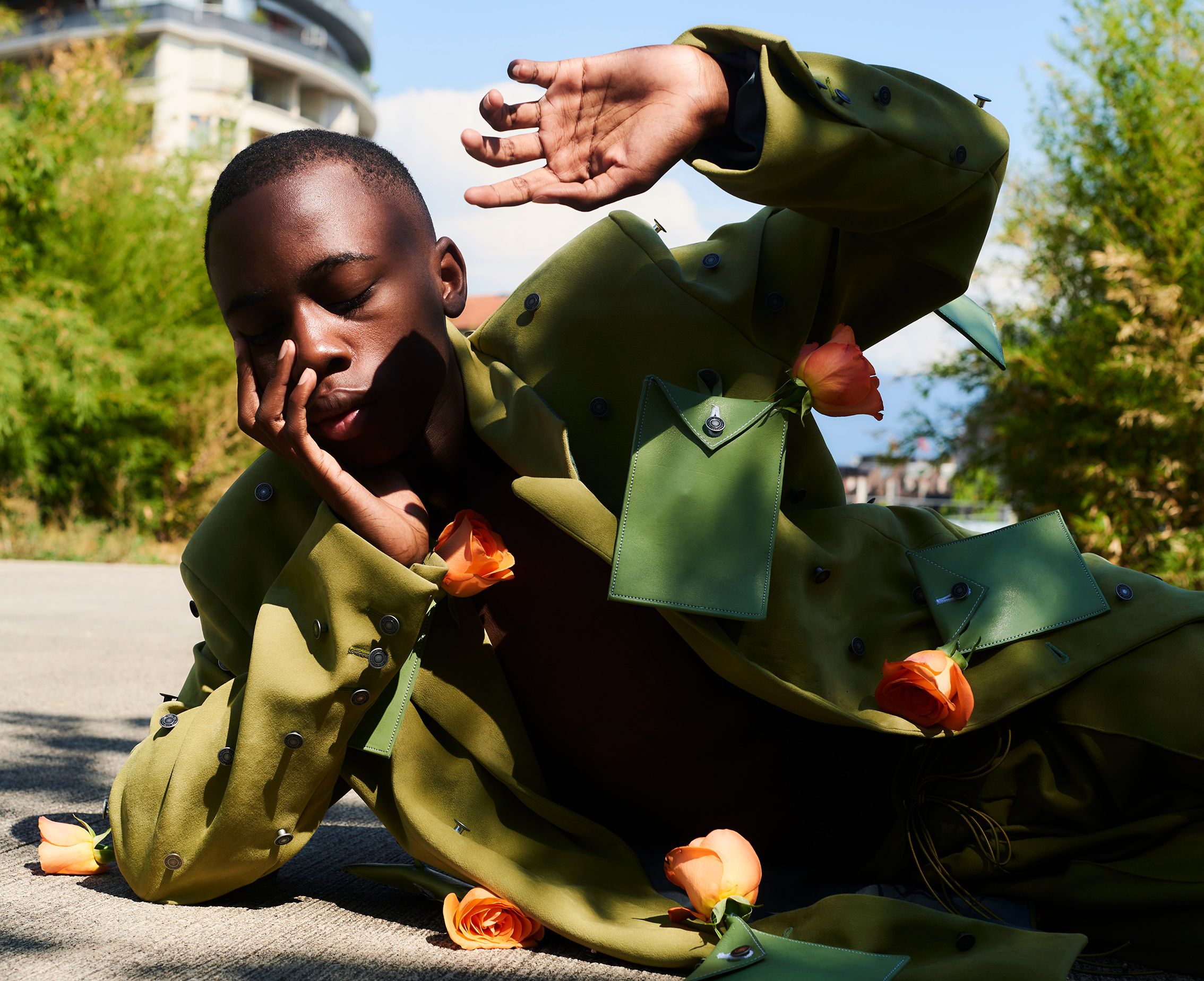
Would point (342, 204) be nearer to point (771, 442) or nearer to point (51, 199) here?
point (771, 442)

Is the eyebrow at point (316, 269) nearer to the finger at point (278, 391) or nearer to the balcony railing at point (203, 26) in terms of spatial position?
the finger at point (278, 391)

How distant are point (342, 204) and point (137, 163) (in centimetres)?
1446

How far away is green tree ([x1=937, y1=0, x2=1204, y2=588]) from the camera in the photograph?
7547 mm

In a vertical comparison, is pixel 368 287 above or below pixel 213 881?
above

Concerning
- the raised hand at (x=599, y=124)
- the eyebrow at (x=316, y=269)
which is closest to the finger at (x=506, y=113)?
the raised hand at (x=599, y=124)

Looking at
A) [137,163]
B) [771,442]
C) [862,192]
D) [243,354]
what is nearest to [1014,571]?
[771,442]

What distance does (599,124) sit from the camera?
1614 millimetres

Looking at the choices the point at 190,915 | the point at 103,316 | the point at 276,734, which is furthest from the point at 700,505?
the point at 103,316

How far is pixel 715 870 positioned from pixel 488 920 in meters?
0.40

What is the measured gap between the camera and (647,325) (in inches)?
78.9

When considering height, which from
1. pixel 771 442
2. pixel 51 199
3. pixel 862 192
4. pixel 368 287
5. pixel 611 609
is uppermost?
pixel 862 192

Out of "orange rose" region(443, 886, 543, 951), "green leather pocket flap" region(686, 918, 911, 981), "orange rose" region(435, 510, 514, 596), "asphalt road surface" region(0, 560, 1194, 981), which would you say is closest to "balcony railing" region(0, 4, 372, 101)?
"asphalt road surface" region(0, 560, 1194, 981)

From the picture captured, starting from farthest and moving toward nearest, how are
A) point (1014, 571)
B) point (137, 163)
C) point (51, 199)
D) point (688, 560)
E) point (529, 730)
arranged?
1. point (137, 163)
2. point (51, 199)
3. point (529, 730)
4. point (1014, 571)
5. point (688, 560)

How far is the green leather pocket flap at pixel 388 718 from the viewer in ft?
6.08
